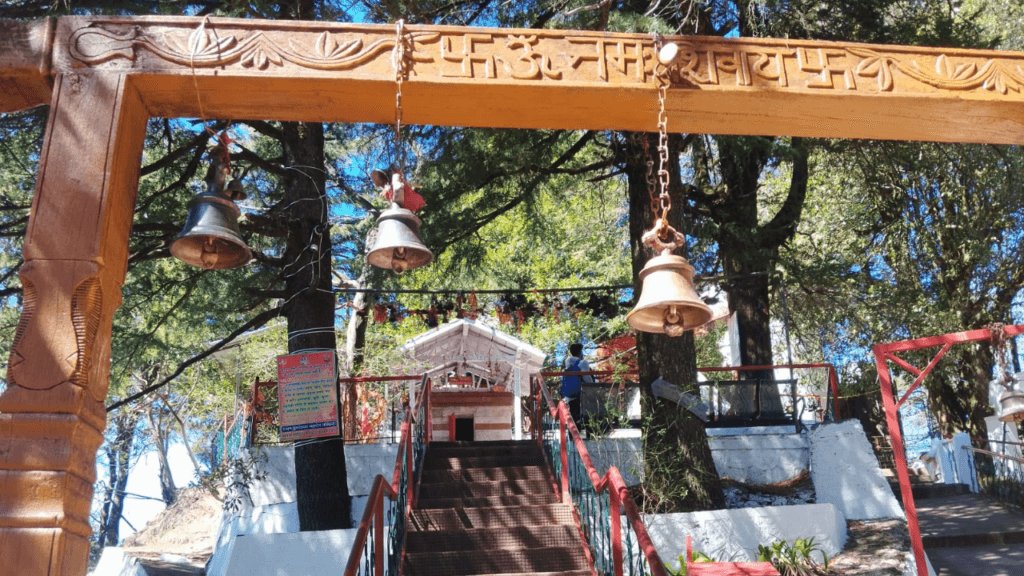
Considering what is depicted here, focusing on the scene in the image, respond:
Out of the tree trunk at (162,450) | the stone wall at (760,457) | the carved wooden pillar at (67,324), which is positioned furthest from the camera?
the tree trunk at (162,450)

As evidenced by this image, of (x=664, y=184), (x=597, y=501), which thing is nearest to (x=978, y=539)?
(x=597, y=501)

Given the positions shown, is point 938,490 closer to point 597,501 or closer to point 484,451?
point 484,451

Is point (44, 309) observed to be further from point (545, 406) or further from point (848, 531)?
point (848, 531)

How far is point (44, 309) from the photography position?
3.93 m

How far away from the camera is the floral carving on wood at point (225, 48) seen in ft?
14.2

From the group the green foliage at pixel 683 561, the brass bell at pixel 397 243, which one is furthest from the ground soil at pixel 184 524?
the brass bell at pixel 397 243

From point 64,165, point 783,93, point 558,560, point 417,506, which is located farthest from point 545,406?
point 64,165

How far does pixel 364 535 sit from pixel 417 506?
3529mm

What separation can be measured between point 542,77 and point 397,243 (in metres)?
1.20

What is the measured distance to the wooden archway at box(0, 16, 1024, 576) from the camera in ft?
12.4

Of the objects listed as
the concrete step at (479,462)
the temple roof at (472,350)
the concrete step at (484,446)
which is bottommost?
the concrete step at (479,462)

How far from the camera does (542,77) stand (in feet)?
14.8

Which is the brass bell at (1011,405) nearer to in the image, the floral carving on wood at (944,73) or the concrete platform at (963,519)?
the concrete platform at (963,519)

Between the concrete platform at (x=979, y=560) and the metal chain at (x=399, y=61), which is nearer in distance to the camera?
the metal chain at (x=399, y=61)
